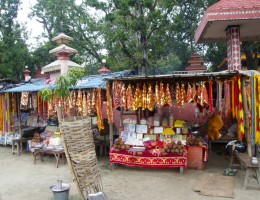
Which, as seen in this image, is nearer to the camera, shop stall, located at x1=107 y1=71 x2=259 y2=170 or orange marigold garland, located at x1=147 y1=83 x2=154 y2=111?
shop stall, located at x1=107 y1=71 x2=259 y2=170

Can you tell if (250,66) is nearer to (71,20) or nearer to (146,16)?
(146,16)

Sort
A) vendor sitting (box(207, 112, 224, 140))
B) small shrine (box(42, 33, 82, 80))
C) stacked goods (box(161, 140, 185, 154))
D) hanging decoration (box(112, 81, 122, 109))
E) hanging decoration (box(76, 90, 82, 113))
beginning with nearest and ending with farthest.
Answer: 1. stacked goods (box(161, 140, 185, 154))
2. hanging decoration (box(112, 81, 122, 109))
3. hanging decoration (box(76, 90, 82, 113))
4. vendor sitting (box(207, 112, 224, 140))
5. small shrine (box(42, 33, 82, 80))

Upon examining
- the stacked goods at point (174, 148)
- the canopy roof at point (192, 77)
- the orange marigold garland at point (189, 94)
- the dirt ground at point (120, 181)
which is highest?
the canopy roof at point (192, 77)

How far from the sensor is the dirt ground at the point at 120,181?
548 cm

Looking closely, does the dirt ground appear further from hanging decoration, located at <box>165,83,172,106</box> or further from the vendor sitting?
hanging decoration, located at <box>165,83,172,106</box>

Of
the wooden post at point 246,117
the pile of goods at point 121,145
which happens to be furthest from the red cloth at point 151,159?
the wooden post at point 246,117

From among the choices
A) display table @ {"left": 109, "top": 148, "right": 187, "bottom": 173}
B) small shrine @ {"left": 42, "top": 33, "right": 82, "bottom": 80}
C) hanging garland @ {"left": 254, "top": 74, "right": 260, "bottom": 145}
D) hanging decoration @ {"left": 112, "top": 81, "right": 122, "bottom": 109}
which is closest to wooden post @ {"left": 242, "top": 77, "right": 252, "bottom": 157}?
hanging garland @ {"left": 254, "top": 74, "right": 260, "bottom": 145}

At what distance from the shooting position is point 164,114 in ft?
25.7

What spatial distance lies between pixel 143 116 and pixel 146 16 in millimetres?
6227

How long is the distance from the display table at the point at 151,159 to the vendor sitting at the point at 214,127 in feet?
6.53

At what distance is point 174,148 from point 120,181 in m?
1.62

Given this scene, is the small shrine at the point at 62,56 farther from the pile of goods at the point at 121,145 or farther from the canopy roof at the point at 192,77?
the pile of goods at the point at 121,145

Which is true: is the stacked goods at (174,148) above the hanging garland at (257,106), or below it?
below

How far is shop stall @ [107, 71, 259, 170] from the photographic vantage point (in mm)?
6738
